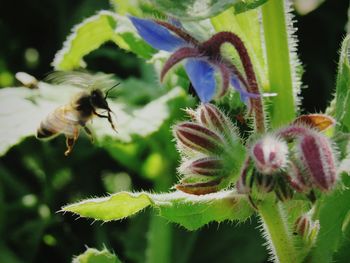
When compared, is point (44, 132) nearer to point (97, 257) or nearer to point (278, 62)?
point (97, 257)

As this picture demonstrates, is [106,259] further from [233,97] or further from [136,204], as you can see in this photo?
[233,97]

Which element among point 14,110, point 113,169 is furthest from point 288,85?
point 113,169

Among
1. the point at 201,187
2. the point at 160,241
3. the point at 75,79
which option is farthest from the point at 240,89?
the point at 160,241

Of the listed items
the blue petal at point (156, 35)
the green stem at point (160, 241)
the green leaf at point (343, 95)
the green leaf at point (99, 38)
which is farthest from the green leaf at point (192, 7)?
the green stem at point (160, 241)

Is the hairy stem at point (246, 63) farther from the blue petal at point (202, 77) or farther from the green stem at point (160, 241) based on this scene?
the green stem at point (160, 241)

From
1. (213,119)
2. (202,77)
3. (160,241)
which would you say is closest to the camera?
(202,77)
